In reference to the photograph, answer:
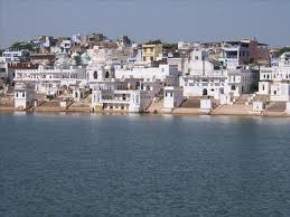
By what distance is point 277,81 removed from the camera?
4516cm

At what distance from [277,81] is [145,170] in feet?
84.3

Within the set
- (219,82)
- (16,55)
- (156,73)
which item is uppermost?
(16,55)

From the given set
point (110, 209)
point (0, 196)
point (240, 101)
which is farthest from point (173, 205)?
point (240, 101)

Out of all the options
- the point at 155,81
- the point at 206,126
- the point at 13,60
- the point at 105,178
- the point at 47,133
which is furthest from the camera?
the point at 13,60

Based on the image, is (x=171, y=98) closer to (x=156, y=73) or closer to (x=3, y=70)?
(x=156, y=73)

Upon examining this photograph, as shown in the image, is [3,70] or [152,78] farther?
[3,70]

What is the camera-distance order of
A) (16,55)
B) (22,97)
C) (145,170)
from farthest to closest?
(16,55)
(22,97)
(145,170)

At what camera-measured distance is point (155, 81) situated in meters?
46.8

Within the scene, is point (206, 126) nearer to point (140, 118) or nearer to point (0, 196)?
point (140, 118)

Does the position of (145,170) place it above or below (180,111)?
below

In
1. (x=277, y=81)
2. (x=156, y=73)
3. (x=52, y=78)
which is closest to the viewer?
(x=277, y=81)

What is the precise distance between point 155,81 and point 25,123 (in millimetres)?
11401

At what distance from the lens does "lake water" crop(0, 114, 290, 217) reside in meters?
15.6

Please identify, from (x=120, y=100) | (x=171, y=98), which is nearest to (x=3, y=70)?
(x=120, y=100)
